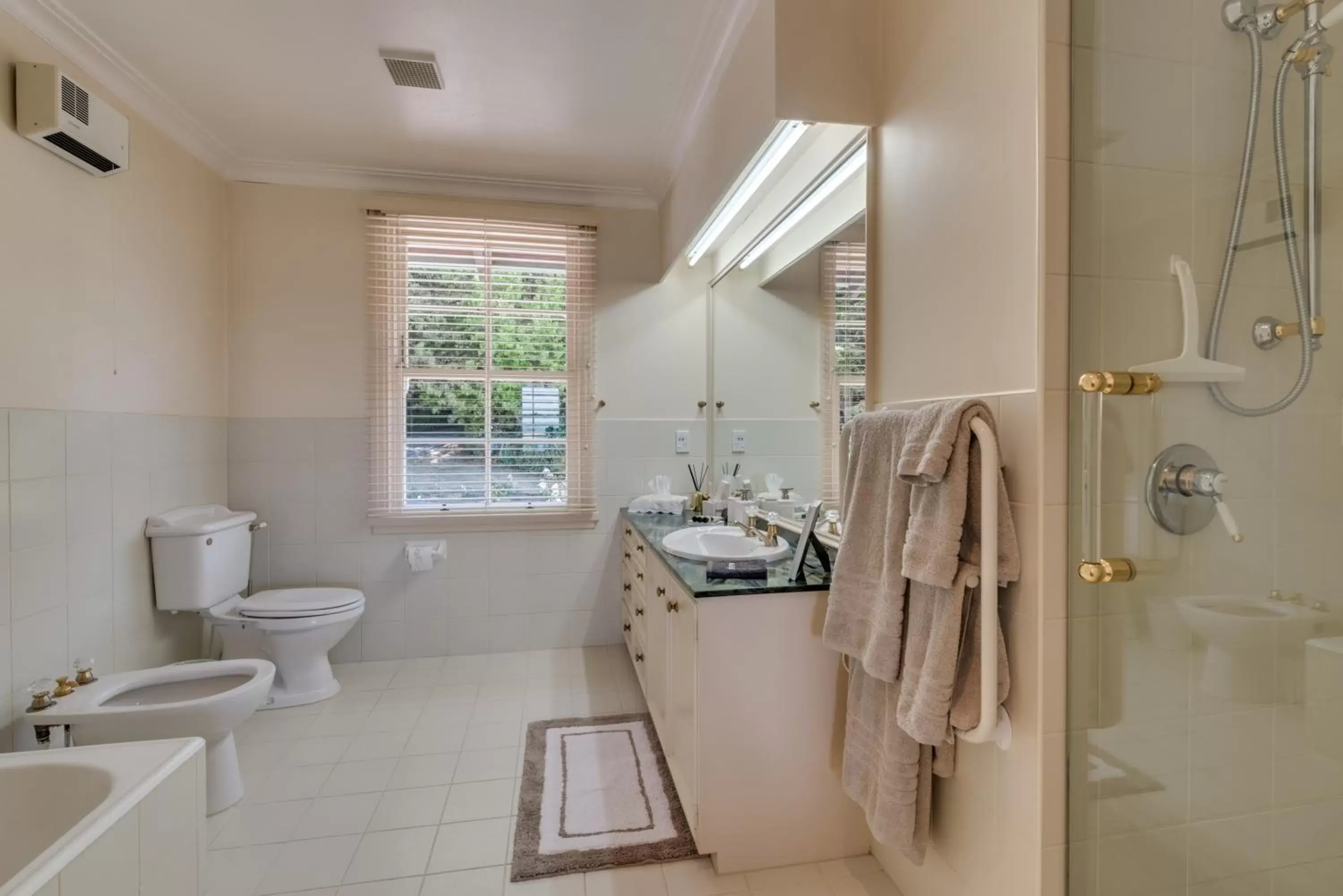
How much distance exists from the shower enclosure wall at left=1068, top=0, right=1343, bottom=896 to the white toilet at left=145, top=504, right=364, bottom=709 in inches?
108

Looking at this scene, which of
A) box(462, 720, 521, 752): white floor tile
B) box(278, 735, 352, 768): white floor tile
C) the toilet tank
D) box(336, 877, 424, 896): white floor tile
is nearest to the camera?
box(336, 877, 424, 896): white floor tile

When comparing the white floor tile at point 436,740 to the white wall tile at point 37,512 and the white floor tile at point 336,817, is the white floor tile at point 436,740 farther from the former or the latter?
the white wall tile at point 37,512

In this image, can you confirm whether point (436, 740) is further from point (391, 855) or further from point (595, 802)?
point (595, 802)

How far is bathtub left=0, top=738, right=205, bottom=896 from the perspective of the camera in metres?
1.11

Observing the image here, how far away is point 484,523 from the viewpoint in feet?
10.3

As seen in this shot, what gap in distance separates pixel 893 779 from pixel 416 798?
1.52m

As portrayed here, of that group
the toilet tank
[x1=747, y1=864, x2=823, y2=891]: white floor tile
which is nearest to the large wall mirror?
[x1=747, y1=864, x2=823, y2=891]: white floor tile

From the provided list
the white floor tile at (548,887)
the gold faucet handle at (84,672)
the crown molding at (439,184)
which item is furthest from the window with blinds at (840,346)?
the gold faucet handle at (84,672)

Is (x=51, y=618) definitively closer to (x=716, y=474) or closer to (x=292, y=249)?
(x=292, y=249)

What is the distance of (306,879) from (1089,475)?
211 centimetres

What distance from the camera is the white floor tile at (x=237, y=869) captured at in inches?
61.1

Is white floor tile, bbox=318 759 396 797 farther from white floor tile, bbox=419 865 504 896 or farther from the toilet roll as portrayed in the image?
the toilet roll

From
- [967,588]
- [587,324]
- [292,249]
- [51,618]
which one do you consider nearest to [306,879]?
[51,618]

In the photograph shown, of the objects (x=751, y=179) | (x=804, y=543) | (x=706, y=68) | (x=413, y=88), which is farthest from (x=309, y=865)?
(x=706, y=68)
